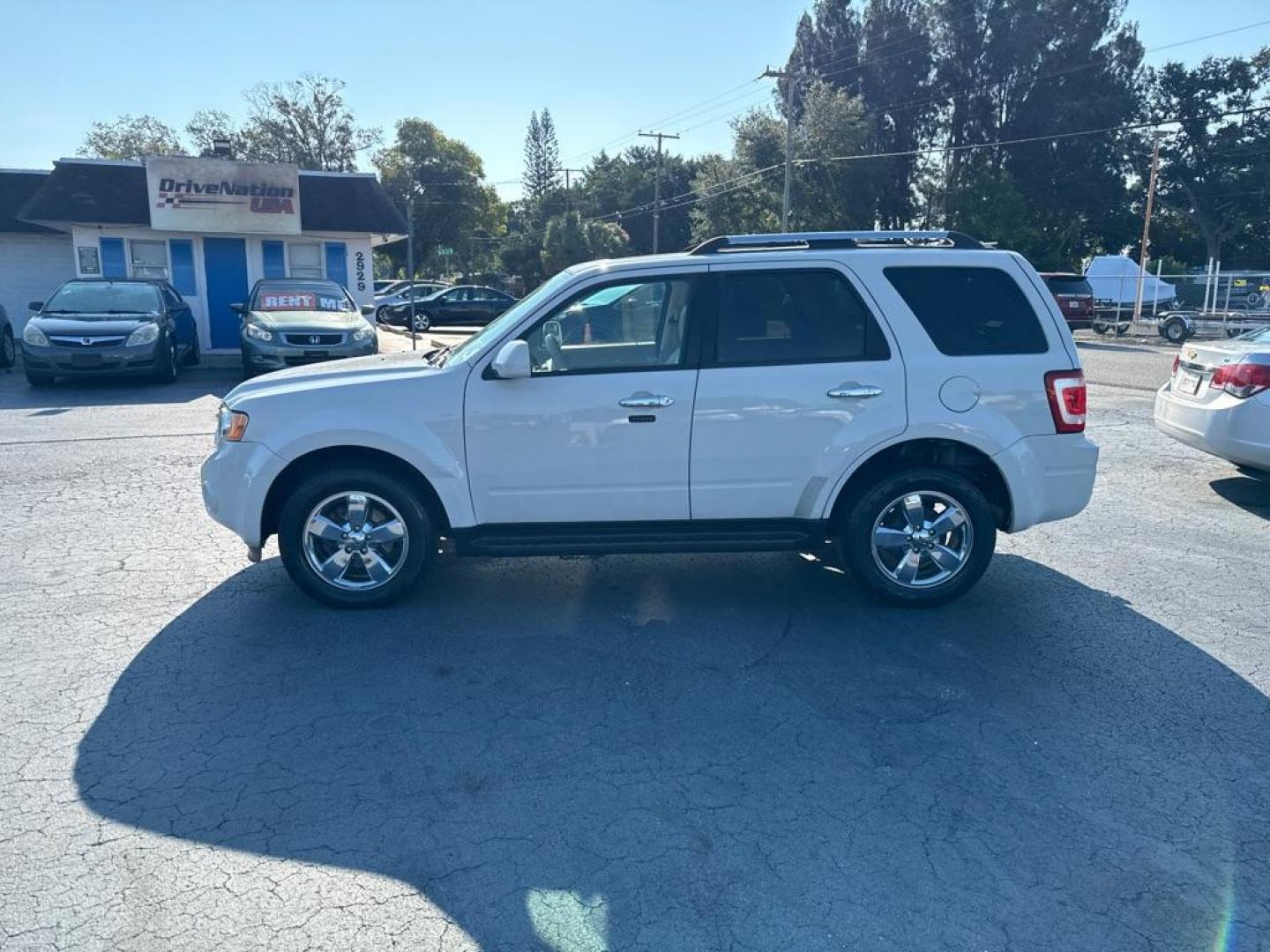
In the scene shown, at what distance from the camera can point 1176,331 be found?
2980cm

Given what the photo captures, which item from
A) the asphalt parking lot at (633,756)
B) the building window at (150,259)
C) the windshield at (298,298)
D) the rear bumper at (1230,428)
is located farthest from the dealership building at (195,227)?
the rear bumper at (1230,428)

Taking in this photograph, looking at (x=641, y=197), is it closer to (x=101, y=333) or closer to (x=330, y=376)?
(x=101, y=333)

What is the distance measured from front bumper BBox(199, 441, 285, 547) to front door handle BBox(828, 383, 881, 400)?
9.99 feet

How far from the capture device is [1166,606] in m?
5.68

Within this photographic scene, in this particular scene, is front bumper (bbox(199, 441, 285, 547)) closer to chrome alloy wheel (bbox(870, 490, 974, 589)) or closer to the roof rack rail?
the roof rack rail

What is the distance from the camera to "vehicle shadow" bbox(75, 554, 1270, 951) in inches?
119

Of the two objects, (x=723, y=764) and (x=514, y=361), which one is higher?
(x=514, y=361)

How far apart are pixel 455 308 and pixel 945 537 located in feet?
96.8

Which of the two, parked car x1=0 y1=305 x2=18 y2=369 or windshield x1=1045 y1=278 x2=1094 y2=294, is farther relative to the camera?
windshield x1=1045 y1=278 x2=1094 y2=294

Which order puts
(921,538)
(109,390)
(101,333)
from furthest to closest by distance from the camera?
(109,390) < (101,333) < (921,538)

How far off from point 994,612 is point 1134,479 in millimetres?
4307

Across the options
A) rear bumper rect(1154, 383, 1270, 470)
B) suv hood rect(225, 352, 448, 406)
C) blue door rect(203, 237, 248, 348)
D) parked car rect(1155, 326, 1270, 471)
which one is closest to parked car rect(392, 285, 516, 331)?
blue door rect(203, 237, 248, 348)

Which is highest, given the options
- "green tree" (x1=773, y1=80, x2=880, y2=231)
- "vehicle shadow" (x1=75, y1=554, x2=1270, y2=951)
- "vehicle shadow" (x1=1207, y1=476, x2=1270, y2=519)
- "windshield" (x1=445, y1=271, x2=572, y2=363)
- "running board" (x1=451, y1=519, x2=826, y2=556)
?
"green tree" (x1=773, y1=80, x2=880, y2=231)

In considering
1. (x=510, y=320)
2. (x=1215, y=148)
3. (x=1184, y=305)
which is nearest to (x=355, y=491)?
(x=510, y=320)
